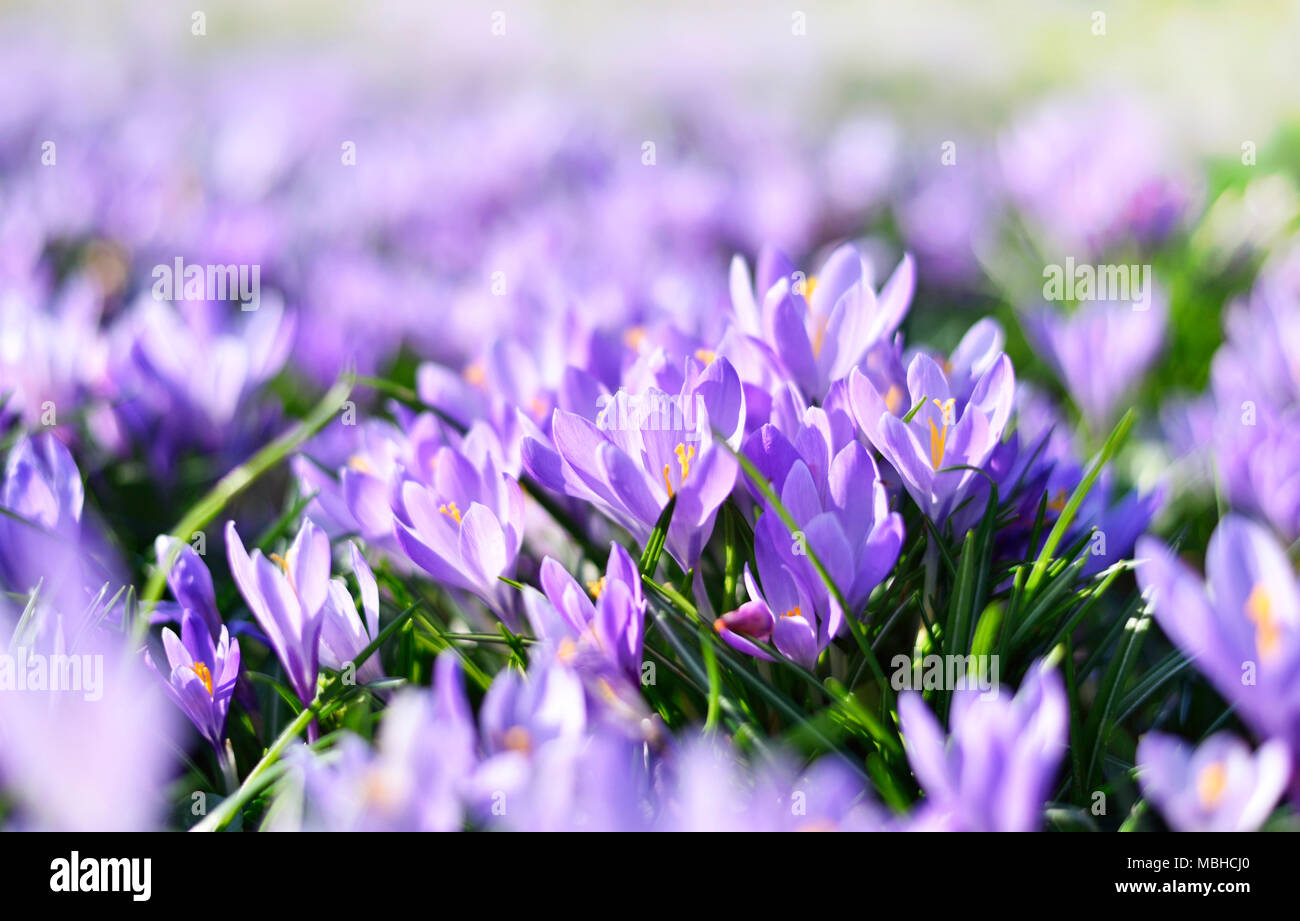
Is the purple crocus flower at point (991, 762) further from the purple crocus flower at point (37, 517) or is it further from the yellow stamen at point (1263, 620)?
the purple crocus flower at point (37, 517)

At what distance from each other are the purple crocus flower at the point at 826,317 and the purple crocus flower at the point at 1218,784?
471 mm

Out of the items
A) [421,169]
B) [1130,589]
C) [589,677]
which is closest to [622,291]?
[1130,589]

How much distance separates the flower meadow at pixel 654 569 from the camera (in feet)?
2.23

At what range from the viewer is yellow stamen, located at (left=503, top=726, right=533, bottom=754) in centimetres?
72

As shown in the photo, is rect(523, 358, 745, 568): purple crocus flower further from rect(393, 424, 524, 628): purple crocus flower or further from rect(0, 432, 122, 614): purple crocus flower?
rect(0, 432, 122, 614): purple crocus flower

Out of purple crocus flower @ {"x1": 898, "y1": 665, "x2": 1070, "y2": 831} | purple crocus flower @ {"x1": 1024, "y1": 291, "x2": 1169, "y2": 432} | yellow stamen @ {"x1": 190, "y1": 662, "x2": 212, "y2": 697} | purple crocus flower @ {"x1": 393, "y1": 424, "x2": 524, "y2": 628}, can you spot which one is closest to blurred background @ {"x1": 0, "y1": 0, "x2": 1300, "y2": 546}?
purple crocus flower @ {"x1": 1024, "y1": 291, "x2": 1169, "y2": 432}

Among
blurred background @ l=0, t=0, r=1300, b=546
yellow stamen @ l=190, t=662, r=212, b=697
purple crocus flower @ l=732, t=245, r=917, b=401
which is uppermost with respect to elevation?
A: blurred background @ l=0, t=0, r=1300, b=546

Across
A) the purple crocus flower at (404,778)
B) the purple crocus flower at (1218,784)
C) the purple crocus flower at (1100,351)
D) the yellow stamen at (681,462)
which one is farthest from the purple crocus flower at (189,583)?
the purple crocus flower at (1100,351)

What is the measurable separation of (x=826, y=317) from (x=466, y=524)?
17.5 inches

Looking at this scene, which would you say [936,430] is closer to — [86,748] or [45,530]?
[86,748]

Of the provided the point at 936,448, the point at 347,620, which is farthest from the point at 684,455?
the point at 347,620
